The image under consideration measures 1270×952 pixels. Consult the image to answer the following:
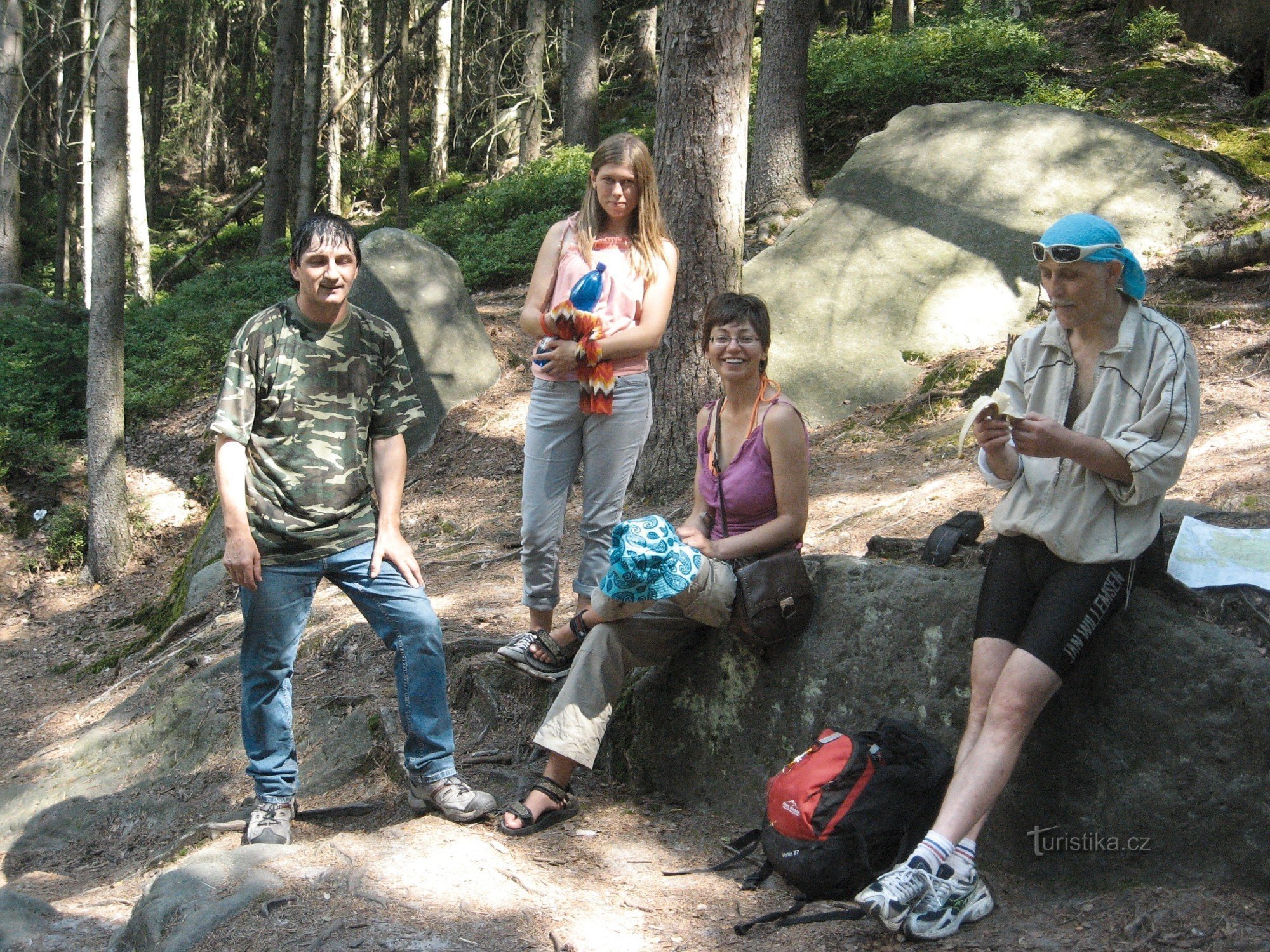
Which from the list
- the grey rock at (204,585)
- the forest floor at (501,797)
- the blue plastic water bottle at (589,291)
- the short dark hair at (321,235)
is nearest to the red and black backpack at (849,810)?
the forest floor at (501,797)

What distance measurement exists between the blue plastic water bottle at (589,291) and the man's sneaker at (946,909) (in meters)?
2.60

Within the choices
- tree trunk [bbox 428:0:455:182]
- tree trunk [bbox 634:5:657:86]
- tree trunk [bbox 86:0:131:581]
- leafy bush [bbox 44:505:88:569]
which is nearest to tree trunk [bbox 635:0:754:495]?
tree trunk [bbox 86:0:131:581]

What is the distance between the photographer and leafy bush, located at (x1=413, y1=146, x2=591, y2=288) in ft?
46.8

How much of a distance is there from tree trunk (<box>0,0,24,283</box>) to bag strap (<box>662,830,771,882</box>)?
581 inches

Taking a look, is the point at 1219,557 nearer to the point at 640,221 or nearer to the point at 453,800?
the point at 640,221

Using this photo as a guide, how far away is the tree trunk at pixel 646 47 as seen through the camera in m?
24.2

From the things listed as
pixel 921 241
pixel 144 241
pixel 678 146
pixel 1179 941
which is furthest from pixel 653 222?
pixel 144 241

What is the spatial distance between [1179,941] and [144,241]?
64.1 ft

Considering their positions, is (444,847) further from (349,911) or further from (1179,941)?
(1179,941)

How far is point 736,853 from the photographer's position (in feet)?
12.3

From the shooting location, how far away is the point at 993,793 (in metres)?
3.09

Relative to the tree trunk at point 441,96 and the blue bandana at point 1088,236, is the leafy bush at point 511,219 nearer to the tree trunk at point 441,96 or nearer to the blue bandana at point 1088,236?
the tree trunk at point 441,96

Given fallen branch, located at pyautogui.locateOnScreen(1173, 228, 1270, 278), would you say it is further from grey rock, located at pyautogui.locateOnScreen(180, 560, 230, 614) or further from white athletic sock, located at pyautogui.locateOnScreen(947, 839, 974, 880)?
grey rock, located at pyautogui.locateOnScreen(180, 560, 230, 614)

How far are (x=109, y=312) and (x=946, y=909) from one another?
9981 millimetres
